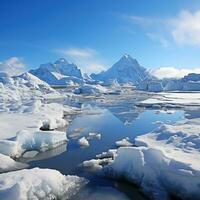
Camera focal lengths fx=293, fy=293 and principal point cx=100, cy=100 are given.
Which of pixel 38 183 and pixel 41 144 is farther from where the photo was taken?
pixel 41 144

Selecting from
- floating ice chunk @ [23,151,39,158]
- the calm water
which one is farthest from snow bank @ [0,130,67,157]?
the calm water

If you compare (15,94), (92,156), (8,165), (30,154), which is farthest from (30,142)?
(15,94)

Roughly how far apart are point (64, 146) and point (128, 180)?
4687 millimetres

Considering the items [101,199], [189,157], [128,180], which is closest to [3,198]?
[101,199]

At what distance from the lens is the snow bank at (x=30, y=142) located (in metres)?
10.3

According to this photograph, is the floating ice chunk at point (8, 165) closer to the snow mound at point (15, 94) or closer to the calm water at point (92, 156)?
the calm water at point (92, 156)

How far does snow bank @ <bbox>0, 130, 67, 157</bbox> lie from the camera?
33.8ft

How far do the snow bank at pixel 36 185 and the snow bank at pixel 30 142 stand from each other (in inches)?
127

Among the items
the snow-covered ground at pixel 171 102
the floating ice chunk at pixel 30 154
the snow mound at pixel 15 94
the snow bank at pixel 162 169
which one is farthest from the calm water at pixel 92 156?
the snow-covered ground at pixel 171 102

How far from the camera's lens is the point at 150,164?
7738 mm

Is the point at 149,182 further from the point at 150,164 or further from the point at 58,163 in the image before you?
Result: the point at 58,163

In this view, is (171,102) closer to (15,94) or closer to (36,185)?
(15,94)

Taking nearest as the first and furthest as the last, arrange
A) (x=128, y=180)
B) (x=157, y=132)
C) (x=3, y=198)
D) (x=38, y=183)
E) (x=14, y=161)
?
(x=3, y=198) < (x=38, y=183) < (x=128, y=180) < (x=14, y=161) < (x=157, y=132)

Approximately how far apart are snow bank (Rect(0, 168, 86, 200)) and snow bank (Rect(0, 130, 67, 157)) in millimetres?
3216
